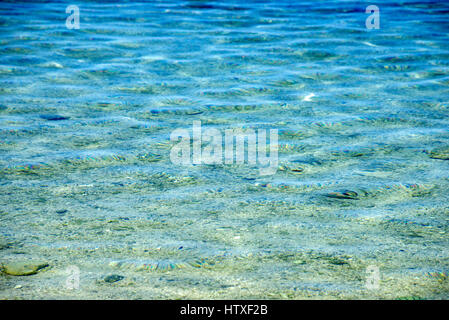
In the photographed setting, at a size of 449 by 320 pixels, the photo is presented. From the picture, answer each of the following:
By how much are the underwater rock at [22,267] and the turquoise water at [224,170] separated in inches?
1.6

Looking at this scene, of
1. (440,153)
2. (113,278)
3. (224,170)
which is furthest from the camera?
(440,153)

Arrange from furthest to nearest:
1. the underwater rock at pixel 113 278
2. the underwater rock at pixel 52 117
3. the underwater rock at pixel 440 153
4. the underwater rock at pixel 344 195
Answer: the underwater rock at pixel 52 117
the underwater rock at pixel 440 153
the underwater rock at pixel 344 195
the underwater rock at pixel 113 278

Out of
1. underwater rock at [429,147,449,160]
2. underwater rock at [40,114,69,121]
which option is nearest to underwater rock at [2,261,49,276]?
underwater rock at [40,114,69,121]

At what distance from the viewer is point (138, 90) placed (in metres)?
5.00

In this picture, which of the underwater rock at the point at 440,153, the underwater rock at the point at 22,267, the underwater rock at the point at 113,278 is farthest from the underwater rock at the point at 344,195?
the underwater rock at the point at 22,267

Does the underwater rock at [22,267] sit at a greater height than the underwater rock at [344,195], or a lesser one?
lesser

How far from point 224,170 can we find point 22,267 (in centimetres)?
144

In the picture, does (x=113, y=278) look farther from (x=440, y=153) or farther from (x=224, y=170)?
(x=440, y=153)

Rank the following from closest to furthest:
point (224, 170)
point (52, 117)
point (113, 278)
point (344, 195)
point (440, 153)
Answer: point (113, 278), point (344, 195), point (224, 170), point (440, 153), point (52, 117)

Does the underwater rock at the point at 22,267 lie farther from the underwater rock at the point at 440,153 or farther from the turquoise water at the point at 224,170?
the underwater rock at the point at 440,153

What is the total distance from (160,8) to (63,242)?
25.5ft

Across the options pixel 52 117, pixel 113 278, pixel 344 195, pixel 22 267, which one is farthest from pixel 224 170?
pixel 52 117

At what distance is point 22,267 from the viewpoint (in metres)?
2.12

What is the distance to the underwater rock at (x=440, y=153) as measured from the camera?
11.1 feet
